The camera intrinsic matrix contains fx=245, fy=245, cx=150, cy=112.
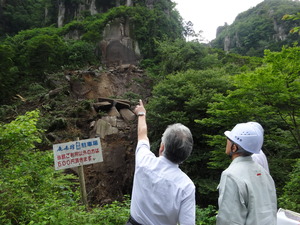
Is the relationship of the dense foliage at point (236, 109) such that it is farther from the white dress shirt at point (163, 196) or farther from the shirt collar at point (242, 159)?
the white dress shirt at point (163, 196)

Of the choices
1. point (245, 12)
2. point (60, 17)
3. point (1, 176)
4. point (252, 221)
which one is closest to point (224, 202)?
point (252, 221)

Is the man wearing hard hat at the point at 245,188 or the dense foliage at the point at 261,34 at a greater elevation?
the dense foliage at the point at 261,34

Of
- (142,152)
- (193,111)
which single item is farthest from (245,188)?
(193,111)

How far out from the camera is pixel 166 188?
5.36 ft

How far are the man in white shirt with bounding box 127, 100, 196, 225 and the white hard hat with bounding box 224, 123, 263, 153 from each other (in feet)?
A: 1.44

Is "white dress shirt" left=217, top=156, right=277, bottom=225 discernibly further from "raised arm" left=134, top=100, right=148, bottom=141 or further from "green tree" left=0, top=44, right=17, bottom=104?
"green tree" left=0, top=44, right=17, bottom=104

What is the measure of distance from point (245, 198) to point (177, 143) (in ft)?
2.04

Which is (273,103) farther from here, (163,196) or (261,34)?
(261,34)

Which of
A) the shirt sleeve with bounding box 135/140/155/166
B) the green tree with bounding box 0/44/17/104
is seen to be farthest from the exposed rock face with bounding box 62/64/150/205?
the shirt sleeve with bounding box 135/140/155/166

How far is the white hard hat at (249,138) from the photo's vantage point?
1.86m

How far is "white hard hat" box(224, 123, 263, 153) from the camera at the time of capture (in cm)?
186

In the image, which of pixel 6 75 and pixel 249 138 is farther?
pixel 6 75

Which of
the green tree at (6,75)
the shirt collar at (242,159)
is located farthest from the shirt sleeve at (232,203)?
the green tree at (6,75)

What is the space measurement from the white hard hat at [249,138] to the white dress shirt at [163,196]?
1.73 ft
